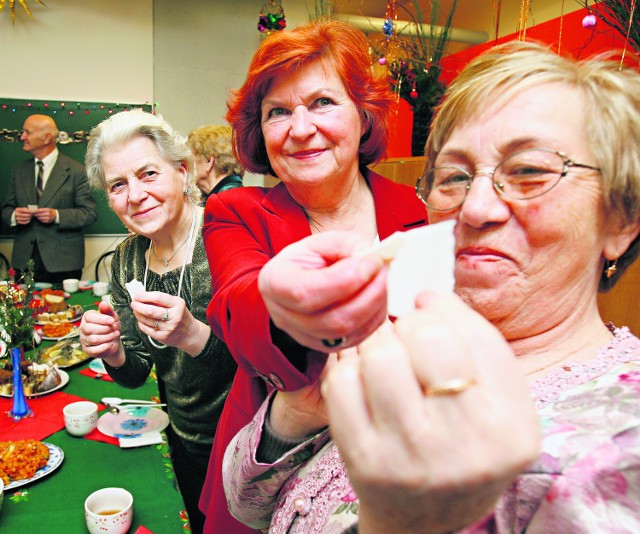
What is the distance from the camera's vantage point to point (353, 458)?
410mm

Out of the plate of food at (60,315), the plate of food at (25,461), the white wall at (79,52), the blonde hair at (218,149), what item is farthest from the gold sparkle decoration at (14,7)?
the plate of food at (25,461)

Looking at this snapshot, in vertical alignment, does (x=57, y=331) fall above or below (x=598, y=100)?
below

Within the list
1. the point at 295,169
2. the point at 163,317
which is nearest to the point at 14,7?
the point at 163,317

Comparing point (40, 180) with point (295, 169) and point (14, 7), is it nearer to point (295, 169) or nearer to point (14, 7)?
point (14, 7)

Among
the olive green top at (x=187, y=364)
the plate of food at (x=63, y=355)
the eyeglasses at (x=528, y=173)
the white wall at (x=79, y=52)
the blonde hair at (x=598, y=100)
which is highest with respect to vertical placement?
the white wall at (x=79, y=52)

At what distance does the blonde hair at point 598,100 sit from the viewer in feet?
2.34

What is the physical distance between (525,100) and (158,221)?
4.93 ft

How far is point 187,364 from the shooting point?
5.77 ft

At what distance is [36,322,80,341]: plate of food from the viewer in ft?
9.15

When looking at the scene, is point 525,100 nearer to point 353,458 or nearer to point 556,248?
point 556,248

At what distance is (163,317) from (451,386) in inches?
50.4

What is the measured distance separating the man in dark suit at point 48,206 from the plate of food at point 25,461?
3.74m

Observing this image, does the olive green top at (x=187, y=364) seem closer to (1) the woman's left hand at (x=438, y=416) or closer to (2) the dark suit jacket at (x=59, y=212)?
(1) the woman's left hand at (x=438, y=416)

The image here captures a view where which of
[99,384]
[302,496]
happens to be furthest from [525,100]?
[99,384]
